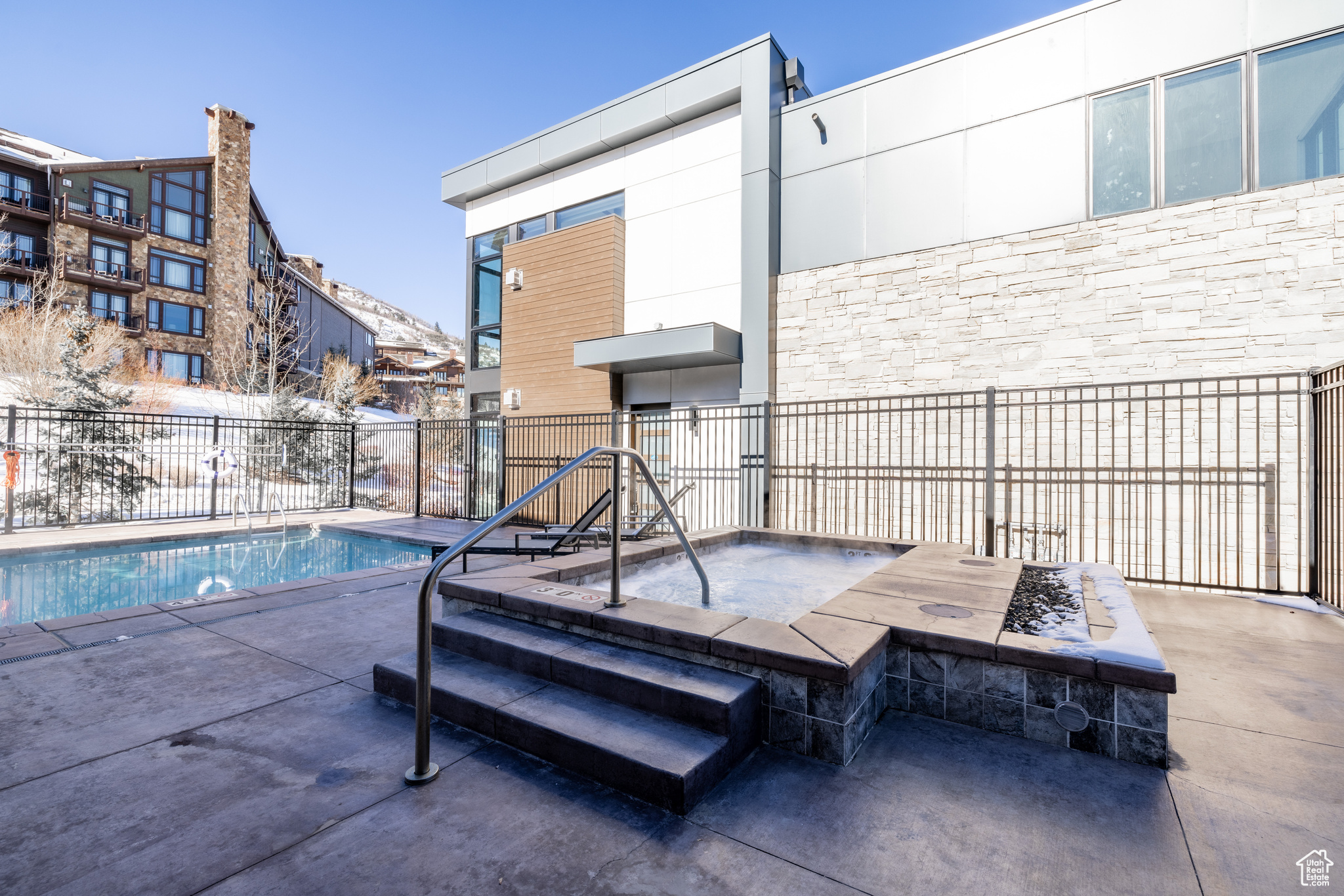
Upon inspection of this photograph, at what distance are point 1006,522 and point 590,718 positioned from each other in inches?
212

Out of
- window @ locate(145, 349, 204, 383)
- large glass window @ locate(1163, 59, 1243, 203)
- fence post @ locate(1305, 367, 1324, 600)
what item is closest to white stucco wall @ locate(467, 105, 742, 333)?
large glass window @ locate(1163, 59, 1243, 203)

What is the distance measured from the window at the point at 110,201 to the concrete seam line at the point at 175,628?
3448 cm

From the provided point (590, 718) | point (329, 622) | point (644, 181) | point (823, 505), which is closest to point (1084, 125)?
point (823, 505)

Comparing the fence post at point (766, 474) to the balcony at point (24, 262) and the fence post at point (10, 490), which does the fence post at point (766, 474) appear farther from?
the balcony at point (24, 262)

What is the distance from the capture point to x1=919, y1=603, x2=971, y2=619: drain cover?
112 inches

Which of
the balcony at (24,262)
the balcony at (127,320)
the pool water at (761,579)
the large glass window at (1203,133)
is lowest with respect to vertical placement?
the pool water at (761,579)

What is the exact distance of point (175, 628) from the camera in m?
4.09

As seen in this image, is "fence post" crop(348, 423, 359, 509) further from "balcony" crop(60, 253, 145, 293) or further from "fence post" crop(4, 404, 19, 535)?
"balcony" crop(60, 253, 145, 293)

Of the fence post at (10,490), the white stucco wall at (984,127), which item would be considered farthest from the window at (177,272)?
the white stucco wall at (984,127)

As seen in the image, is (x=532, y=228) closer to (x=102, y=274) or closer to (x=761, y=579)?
(x=761, y=579)

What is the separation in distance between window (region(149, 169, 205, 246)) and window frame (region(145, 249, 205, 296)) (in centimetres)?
95

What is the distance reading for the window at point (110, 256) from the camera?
86.5ft

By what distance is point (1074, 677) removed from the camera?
229 centimetres

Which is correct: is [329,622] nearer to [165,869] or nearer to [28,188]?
[165,869]
